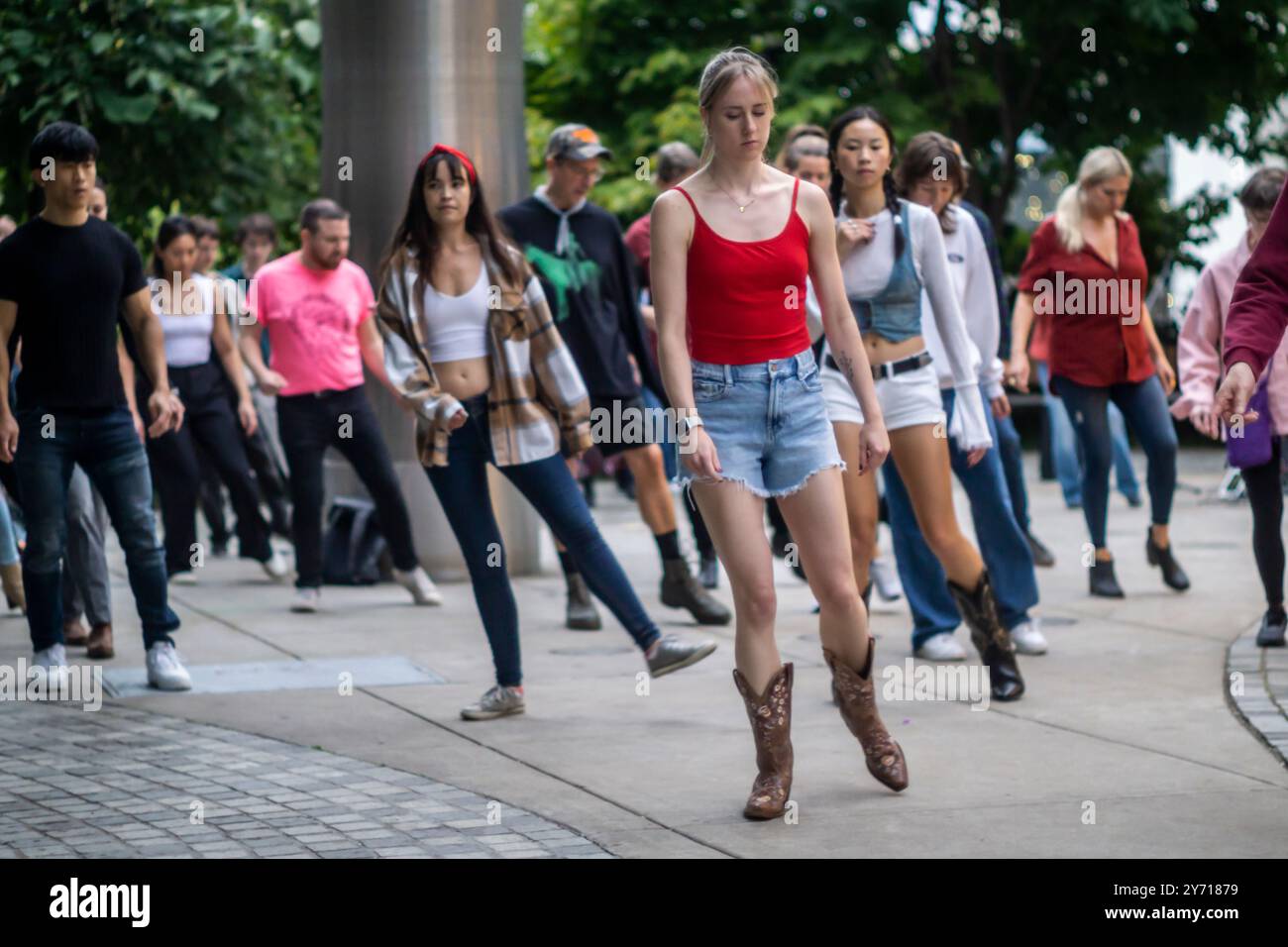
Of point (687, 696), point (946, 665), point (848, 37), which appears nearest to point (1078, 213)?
point (946, 665)

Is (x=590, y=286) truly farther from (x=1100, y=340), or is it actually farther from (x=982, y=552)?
(x=1100, y=340)

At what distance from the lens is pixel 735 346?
5348 mm

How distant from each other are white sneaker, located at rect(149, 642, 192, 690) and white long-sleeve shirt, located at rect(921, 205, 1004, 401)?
10.5ft

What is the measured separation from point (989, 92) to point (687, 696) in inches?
724

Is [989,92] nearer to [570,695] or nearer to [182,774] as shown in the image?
[570,695]

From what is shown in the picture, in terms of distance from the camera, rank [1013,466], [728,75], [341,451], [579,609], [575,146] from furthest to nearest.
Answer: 1. [341,451]
2. [1013,466]
3. [579,609]
4. [575,146]
5. [728,75]

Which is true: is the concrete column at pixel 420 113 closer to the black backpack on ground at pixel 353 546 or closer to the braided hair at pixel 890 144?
the black backpack on ground at pixel 353 546

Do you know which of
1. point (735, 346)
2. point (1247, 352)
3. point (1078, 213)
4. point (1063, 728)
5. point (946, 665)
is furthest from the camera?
Answer: point (1078, 213)

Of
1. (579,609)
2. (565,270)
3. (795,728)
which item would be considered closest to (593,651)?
(579,609)

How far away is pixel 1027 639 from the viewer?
8.12 meters

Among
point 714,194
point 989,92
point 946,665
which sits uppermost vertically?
point 989,92

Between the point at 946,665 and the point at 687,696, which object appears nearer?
the point at 687,696

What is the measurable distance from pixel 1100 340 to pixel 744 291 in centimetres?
486

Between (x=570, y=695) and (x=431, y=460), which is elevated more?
(x=431, y=460)
